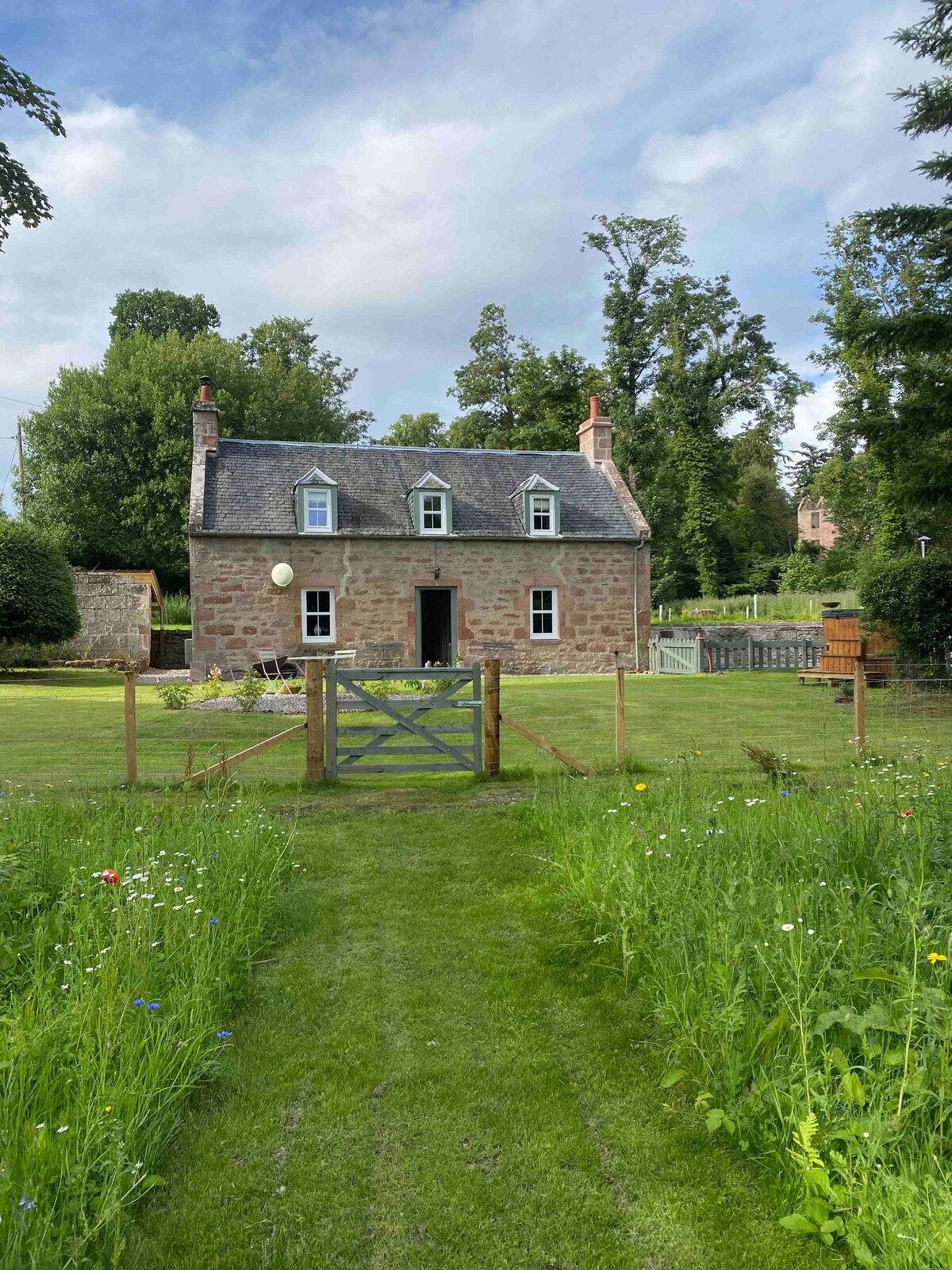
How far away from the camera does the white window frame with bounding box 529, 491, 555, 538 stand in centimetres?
2425

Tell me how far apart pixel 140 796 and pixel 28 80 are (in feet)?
36.8

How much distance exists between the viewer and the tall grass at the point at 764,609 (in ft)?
108

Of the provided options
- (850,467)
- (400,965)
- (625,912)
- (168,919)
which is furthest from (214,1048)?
(850,467)

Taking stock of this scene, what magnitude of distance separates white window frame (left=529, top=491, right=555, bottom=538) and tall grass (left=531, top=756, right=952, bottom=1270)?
19.2 metres

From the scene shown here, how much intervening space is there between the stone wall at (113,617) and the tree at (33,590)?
319cm

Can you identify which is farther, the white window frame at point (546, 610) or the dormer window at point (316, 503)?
the white window frame at point (546, 610)

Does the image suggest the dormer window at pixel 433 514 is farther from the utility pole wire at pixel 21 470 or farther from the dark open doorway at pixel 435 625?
the utility pole wire at pixel 21 470

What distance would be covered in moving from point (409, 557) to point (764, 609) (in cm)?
1717

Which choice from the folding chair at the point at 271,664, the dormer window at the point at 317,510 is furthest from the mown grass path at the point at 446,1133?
the dormer window at the point at 317,510

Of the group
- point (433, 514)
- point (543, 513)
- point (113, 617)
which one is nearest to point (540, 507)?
point (543, 513)

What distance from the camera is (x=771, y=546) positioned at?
2030 inches

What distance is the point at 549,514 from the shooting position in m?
24.5

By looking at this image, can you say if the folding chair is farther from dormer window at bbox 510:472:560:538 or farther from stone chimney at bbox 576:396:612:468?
stone chimney at bbox 576:396:612:468

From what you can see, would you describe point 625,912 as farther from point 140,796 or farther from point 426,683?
point 426,683
